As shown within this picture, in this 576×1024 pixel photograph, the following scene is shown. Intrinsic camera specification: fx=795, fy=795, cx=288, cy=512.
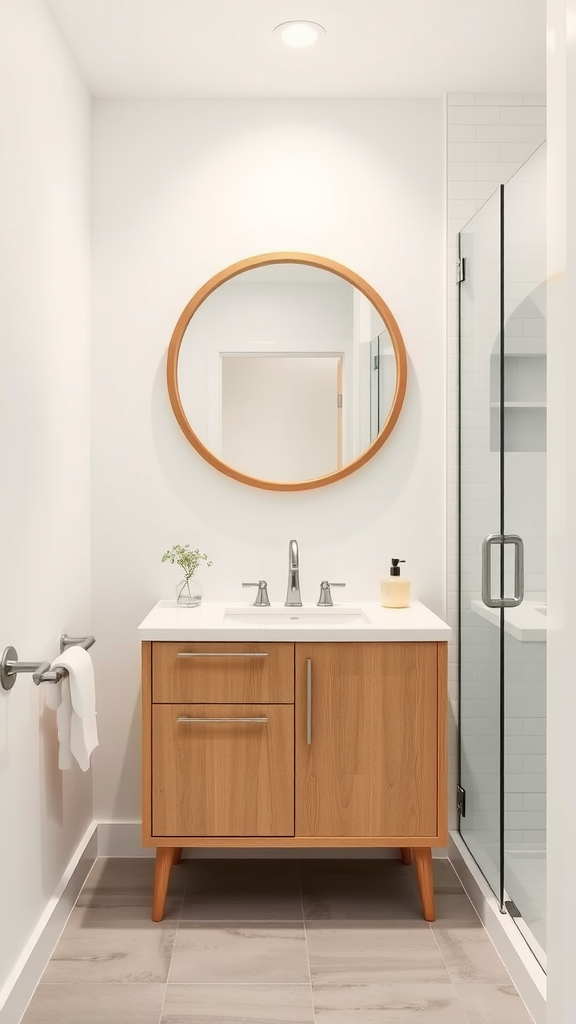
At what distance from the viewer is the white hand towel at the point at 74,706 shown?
1993 millimetres

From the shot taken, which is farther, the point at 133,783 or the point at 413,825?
the point at 133,783

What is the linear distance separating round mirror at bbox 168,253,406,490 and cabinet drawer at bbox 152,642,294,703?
65 centimetres

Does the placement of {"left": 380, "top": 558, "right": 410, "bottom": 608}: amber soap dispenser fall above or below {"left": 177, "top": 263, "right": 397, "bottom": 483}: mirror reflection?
below

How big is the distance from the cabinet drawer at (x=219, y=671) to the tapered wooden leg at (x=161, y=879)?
436 mm

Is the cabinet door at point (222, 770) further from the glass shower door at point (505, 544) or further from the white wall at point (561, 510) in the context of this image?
the white wall at point (561, 510)

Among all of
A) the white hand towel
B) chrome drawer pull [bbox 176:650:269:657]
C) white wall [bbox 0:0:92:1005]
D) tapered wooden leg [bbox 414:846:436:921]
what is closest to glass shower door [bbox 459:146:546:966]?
tapered wooden leg [bbox 414:846:436:921]

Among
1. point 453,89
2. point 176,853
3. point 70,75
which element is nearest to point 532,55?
point 453,89

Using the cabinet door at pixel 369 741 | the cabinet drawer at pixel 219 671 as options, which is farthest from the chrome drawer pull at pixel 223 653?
the cabinet door at pixel 369 741

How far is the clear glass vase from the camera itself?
8.36ft

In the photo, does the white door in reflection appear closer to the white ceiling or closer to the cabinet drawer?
the cabinet drawer

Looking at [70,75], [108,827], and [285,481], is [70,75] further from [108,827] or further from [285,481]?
[108,827]

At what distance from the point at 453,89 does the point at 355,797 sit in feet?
7.30

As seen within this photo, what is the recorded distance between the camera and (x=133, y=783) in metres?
2.69

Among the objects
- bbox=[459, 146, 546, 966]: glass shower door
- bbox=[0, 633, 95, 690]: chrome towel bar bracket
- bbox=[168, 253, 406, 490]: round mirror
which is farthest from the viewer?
bbox=[168, 253, 406, 490]: round mirror
